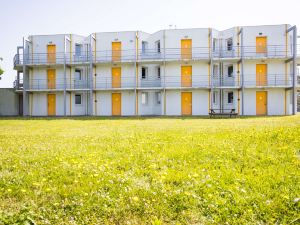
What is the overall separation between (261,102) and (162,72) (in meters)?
10.3

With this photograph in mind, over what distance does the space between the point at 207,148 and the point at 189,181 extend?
2.37 m

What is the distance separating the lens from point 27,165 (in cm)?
511

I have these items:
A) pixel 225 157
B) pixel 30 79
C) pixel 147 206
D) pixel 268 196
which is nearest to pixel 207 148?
pixel 225 157

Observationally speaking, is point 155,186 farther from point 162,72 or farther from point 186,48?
point 186,48

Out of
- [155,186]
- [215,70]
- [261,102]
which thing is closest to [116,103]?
[215,70]

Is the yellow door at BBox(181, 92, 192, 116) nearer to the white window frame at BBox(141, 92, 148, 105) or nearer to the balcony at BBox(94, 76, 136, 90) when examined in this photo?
the white window frame at BBox(141, 92, 148, 105)

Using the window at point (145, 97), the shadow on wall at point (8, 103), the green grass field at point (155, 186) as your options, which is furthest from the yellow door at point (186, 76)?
the green grass field at point (155, 186)

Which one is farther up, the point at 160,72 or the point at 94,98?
the point at 160,72

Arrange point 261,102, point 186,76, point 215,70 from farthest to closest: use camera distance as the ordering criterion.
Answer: point 215,70 < point 186,76 < point 261,102

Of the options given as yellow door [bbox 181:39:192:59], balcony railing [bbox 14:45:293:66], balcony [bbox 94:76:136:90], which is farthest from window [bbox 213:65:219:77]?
balcony [bbox 94:76:136:90]

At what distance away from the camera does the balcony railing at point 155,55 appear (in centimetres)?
2694

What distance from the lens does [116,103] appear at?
94.1ft

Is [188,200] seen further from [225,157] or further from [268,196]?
[225,157]

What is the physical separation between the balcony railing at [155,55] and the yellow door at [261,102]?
3.74m
